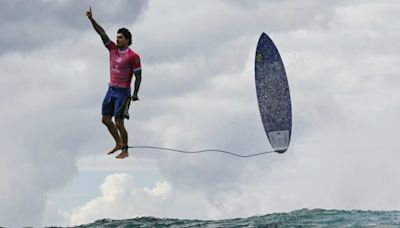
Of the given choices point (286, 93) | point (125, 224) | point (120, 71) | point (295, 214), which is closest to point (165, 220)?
point (125, 224)

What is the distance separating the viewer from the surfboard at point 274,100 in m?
21.2

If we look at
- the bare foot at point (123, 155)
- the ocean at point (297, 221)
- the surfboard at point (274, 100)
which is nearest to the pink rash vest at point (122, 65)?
the bare foot at point (123, 155)

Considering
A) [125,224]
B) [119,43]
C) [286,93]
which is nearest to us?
[119,43]

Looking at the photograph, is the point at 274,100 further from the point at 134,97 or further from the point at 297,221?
the point at 134,97

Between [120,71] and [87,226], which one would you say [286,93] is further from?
Answer: [87,226]

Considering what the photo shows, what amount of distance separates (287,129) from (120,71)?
642 centimetres

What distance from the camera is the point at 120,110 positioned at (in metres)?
17.8

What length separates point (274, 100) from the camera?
21266mm

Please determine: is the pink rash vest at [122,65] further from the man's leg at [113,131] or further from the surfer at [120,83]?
the man's leg at [113,131]

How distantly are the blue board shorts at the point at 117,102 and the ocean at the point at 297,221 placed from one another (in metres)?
5.65

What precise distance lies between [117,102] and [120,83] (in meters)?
0.52

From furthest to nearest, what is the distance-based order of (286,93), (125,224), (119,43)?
(125,224)
(286,93)
(119,43)

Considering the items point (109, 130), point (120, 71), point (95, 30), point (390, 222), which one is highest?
point (95, 30)

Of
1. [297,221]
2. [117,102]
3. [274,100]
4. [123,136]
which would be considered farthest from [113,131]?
[297,221]
